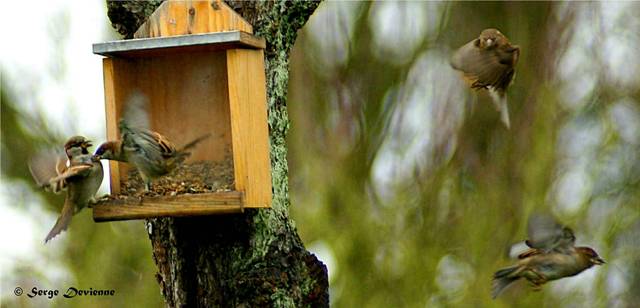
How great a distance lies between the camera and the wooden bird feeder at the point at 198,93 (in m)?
3.94

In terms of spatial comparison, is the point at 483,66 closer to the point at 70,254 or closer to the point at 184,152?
the point at 184,152

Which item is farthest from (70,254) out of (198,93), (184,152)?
(184,152)

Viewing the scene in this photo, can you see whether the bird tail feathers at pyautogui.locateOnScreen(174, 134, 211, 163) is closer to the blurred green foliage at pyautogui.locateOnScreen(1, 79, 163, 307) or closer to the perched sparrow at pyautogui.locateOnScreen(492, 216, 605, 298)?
the perched sparrow at pyautogui.locateOnScreen(492, 216, 605, 298)

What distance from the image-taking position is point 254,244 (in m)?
4.00

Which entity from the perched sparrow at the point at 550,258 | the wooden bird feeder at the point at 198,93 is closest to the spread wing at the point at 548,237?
the perched sparrow at the point at 550,258

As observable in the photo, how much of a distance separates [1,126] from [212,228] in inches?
143

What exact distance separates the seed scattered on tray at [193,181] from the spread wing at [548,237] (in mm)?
1061

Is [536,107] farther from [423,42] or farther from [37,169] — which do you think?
[37,169]

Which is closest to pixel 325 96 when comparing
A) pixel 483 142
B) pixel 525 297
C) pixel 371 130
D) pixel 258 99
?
pixel 371 130

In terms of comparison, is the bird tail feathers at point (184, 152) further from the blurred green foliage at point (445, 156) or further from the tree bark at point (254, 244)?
the blurred green foliage at point (445, 156)

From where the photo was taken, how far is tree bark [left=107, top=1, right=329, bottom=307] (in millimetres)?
3996

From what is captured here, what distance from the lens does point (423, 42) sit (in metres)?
7.53

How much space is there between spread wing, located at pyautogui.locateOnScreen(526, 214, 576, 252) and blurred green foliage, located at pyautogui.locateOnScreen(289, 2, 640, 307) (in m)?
2.63

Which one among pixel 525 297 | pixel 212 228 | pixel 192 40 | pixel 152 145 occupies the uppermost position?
pixel 192 40
